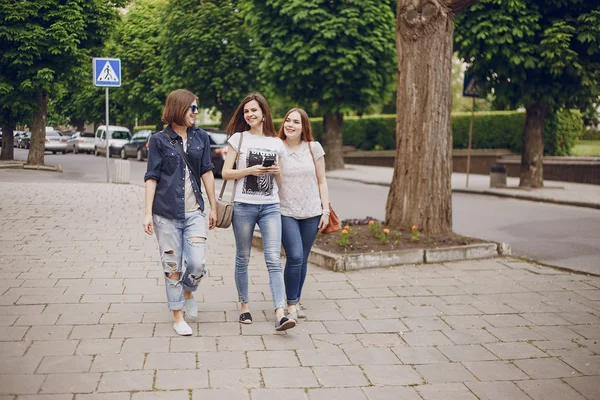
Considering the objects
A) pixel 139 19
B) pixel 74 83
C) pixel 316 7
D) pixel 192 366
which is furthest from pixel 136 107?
pixel 192 366

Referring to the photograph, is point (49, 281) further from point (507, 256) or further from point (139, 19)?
point (139, 19)

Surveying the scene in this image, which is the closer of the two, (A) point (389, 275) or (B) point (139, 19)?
(A) point (389, 275)

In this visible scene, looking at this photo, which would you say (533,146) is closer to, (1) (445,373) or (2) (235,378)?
(1) (445,373)

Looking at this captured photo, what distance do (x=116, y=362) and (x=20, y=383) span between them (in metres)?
0.62

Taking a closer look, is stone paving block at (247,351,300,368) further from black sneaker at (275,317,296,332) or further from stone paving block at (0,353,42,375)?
stone paving block at (0,353,42,375)

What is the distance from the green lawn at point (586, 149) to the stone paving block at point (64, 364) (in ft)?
82.2

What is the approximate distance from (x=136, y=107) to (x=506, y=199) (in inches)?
1234

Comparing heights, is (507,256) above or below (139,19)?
below

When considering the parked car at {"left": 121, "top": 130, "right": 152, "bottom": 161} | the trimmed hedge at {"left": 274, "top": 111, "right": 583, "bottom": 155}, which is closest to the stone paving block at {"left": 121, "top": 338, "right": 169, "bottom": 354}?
the trimmed hedge at {"left": 274, "top": 111, "right": 583, "bottom": 155}

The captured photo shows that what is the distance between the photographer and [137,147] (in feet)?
127

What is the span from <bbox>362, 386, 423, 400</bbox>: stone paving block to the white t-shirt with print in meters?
1.90

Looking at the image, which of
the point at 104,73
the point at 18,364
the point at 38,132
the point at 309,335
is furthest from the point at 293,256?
the point at 38,132

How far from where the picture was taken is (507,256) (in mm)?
8852

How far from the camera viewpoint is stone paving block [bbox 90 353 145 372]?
459cm
